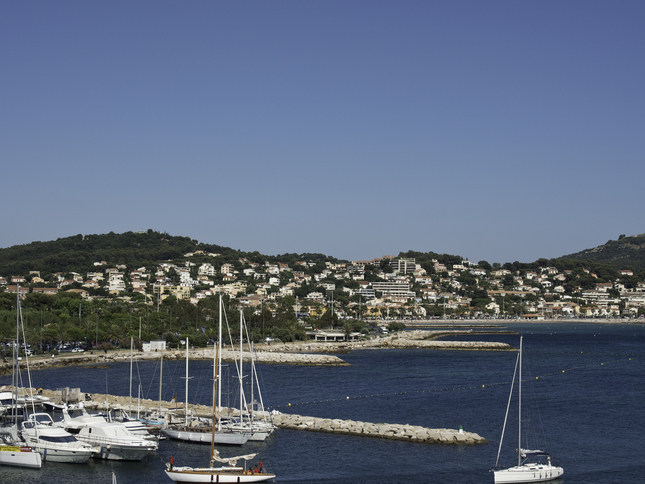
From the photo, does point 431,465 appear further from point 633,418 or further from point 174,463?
point 633,418

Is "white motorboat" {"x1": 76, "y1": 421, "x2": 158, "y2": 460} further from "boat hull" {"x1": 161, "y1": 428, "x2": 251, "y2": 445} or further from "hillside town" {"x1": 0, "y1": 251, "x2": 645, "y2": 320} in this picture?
"hillside town" {"x1": 0, "y1": 251, "x2": 645, "y2": 320}

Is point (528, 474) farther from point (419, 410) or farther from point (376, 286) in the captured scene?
point (376, 286)

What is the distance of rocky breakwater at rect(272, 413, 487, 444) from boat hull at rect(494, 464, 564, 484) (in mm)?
4073

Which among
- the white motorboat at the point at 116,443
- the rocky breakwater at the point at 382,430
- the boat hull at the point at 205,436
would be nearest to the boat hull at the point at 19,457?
the white motorboat at the point at 116,443

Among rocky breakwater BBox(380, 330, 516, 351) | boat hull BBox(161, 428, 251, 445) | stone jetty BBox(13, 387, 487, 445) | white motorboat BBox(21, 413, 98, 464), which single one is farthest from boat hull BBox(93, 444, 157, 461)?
rocky breakwater BBox(380, 330, 516, 351)

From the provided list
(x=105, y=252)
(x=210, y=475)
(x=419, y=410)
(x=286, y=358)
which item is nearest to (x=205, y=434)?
(x=210, y=475)

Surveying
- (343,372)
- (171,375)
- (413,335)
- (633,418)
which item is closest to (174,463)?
(633,418)

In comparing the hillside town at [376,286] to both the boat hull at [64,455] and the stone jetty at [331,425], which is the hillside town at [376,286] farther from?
the boat hull at [64,455]

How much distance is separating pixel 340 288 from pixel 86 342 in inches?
3886

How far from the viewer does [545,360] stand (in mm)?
54250

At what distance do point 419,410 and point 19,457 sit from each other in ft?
54.5

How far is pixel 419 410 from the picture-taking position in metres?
30.7

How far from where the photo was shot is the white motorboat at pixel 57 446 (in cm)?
2064

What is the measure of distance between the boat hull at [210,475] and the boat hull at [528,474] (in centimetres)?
647
